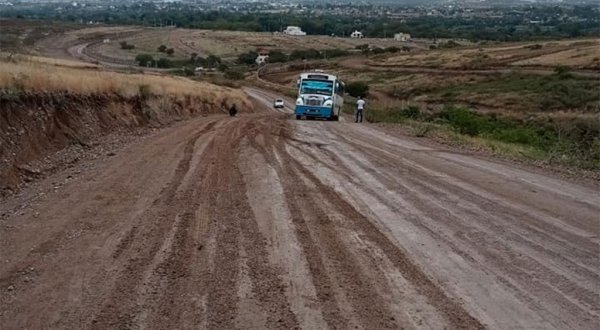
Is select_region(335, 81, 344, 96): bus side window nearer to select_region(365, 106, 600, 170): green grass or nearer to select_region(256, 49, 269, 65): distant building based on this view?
select_region(365, 106, 600, 170): green grass

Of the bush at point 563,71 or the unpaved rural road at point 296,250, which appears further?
the bush at point 563,71

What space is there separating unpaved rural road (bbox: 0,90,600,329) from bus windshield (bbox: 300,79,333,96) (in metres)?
27.1

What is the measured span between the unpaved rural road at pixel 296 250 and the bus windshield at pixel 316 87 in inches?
1065

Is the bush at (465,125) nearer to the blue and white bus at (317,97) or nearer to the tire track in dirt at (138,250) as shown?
the blue and white bus at (317,97)

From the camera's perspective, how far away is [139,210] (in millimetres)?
11766

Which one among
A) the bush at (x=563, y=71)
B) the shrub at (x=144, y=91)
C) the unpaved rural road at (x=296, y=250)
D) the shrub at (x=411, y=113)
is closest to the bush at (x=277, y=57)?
the bush at (x=563, y=71)

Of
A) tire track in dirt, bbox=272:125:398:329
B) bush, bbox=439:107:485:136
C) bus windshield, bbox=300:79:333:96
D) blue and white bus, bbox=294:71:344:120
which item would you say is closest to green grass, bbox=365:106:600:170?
bush, bbox=439:107:485:136

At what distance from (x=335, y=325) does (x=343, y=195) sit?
649 cm

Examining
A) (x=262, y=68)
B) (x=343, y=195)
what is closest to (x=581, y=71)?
(x=262, y=68)

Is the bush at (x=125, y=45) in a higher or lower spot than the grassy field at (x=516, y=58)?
lower

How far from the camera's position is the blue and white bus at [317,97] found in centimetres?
4294

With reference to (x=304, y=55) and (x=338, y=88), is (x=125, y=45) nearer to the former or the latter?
(x=304, y=55)

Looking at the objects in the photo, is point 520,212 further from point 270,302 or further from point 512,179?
point 270,302

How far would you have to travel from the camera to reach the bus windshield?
43469 millimetres
